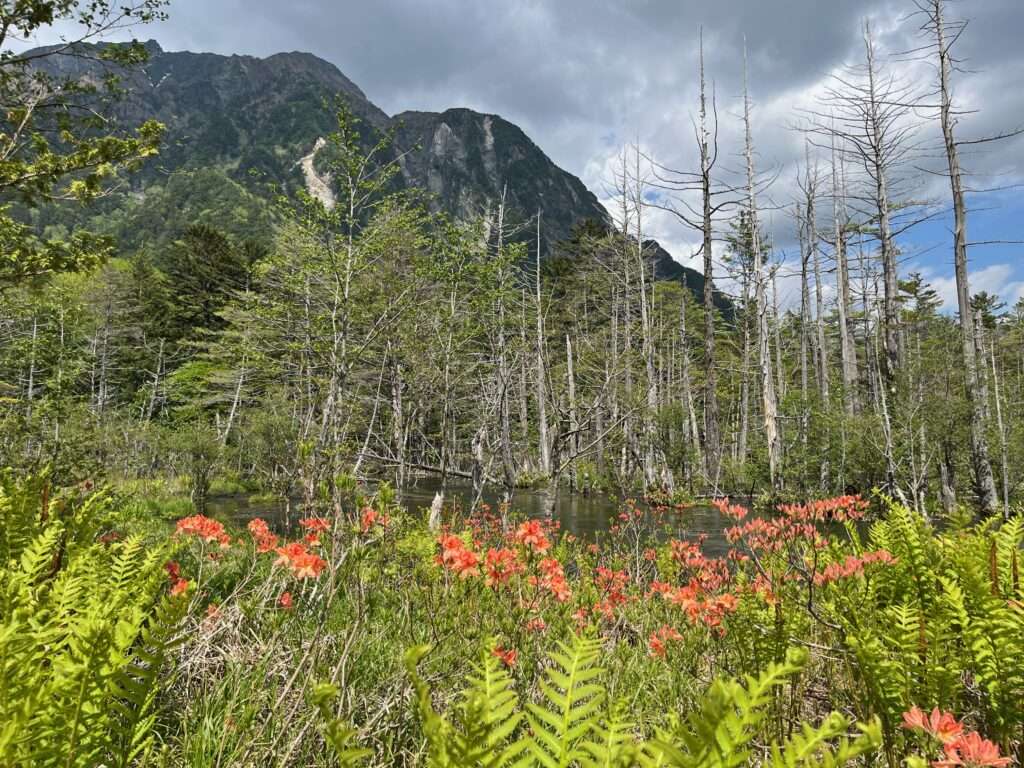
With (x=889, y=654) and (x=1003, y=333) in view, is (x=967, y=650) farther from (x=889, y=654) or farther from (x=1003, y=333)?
(x=1003, y=333)

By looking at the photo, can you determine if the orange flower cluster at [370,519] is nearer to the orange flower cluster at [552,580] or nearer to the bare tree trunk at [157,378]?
the orange flower cluster at [552,580]

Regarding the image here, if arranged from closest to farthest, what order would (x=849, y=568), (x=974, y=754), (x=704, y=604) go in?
(x=974, y=754), (x=849, y=568), (x=704, y=604)

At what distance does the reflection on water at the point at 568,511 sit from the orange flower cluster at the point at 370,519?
7451 millimetres

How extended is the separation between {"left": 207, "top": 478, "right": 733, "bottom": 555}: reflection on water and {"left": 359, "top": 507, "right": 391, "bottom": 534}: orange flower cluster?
745 cm

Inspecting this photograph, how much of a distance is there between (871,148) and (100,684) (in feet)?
67.4

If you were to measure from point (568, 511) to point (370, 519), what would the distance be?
43.1 ft

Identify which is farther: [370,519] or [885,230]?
[885,230]

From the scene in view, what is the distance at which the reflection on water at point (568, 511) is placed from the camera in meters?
10.7

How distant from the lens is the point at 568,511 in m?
14.7

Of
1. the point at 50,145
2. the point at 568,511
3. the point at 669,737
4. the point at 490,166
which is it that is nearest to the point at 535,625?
the point at 669,737

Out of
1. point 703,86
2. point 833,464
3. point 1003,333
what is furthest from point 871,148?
point 1003,333

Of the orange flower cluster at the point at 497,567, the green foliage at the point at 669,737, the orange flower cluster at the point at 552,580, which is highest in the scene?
the green foliage at the point at 669,737

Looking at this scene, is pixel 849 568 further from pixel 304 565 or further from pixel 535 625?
pixel 304 565

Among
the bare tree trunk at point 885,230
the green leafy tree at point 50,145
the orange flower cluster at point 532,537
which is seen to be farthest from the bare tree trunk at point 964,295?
the green leafy tree at point 50,145
